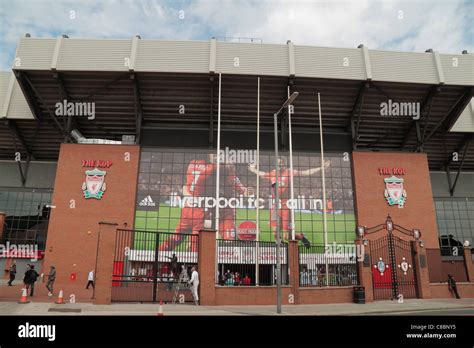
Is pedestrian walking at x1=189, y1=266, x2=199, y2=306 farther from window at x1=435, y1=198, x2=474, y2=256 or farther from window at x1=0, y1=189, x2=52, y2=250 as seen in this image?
window at x1=435, y1=198, x2=474, y2=256

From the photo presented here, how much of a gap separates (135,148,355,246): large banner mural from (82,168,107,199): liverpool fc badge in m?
3.11

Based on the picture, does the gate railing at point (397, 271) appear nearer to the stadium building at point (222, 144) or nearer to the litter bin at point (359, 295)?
the litter bin at point (359, 295)

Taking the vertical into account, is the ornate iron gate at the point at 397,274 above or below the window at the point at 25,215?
below

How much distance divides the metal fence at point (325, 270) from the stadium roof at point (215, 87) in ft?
47.3

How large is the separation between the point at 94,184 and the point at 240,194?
12210 millimetres

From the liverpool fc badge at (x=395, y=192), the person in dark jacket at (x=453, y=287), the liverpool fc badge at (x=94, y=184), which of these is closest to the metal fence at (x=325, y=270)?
the person in dark jacket at (x=453, y=287)

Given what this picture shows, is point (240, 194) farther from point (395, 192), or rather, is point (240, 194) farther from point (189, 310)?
point (189, 310)

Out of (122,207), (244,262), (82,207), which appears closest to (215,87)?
(122,207)

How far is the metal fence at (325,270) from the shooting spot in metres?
19.7

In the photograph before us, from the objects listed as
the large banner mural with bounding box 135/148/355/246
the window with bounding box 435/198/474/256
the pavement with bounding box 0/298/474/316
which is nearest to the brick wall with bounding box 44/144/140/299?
the large banner mural with bounding box 135/148/355/246

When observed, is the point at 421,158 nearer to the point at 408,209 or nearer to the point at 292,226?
the point at 408,209

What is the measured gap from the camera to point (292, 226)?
28.5 m

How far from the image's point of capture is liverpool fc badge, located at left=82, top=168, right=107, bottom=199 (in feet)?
97.0

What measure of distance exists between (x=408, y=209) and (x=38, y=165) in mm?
34324
